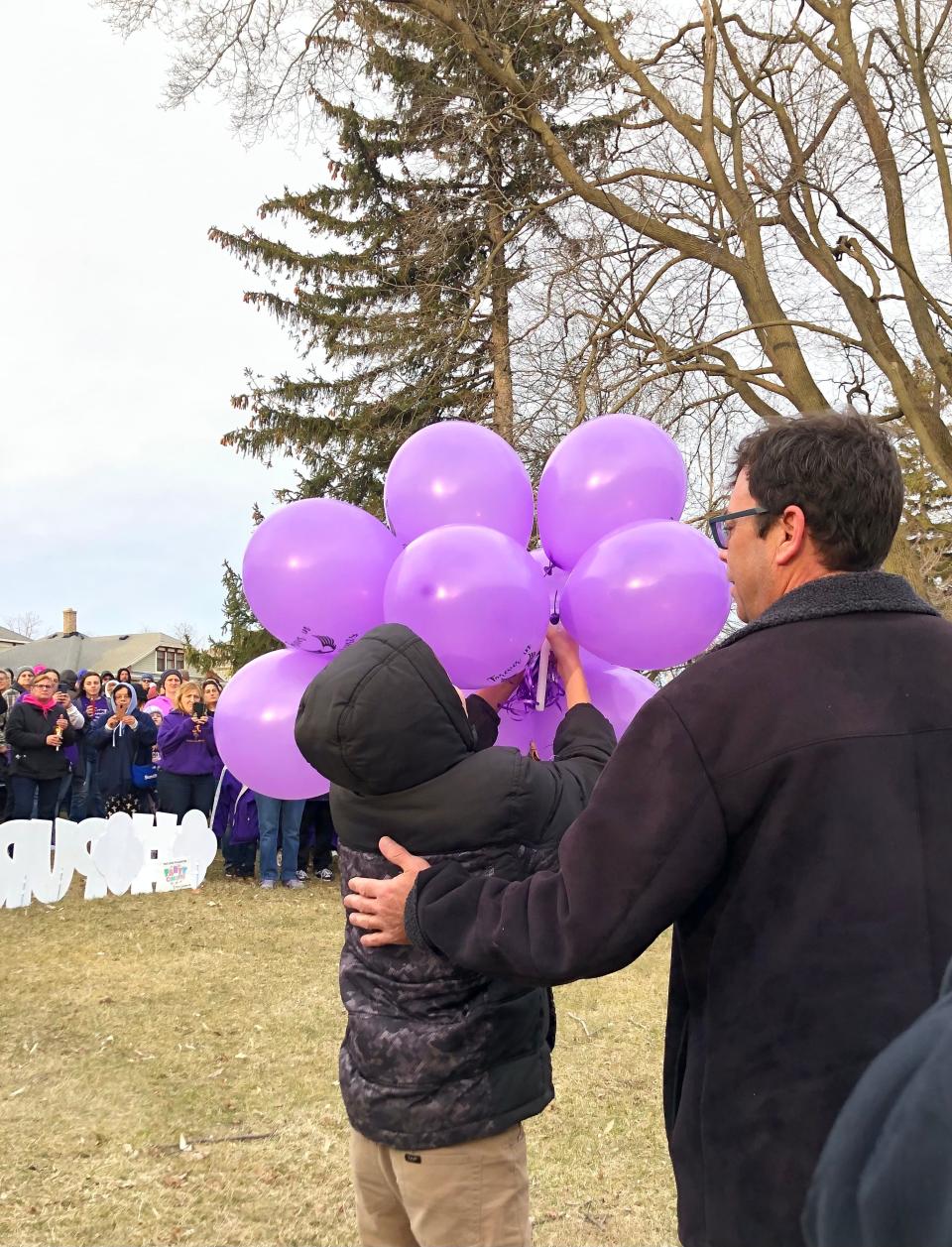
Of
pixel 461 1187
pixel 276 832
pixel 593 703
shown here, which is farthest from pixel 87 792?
pixel 461 1187

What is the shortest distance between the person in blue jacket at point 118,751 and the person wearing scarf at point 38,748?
49 cm

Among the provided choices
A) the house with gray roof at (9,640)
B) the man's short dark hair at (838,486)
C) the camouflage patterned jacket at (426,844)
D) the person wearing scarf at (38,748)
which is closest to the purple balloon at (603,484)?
the camouflage patterned jacket at (426,844)

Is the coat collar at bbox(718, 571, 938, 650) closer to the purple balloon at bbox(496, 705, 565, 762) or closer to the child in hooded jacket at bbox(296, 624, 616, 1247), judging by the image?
the child in hooded jacket at bbox(296, 624, 616, 1247)

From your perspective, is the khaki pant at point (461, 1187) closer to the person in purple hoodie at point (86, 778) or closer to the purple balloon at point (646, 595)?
the purple balloon at point (646, 595)

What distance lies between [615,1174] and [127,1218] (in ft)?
5.30

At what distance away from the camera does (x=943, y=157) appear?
25.9ft

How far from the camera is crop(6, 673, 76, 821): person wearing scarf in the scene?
341 inches

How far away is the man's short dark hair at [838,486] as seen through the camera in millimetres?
1316

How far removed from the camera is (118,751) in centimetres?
941

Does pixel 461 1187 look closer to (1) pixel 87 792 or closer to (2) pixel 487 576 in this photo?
(2) pixel 487 576

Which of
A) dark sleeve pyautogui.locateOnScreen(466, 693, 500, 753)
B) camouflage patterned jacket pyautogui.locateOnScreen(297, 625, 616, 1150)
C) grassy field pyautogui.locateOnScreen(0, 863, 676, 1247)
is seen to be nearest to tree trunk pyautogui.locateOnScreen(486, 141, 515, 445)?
grassy field pyautogui.locateOnScreen(0, 863, 676, 1247)

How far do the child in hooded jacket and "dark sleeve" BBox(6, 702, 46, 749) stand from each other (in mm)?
7747

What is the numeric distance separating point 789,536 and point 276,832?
24.4ft

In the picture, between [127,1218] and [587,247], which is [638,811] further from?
[587,247]
